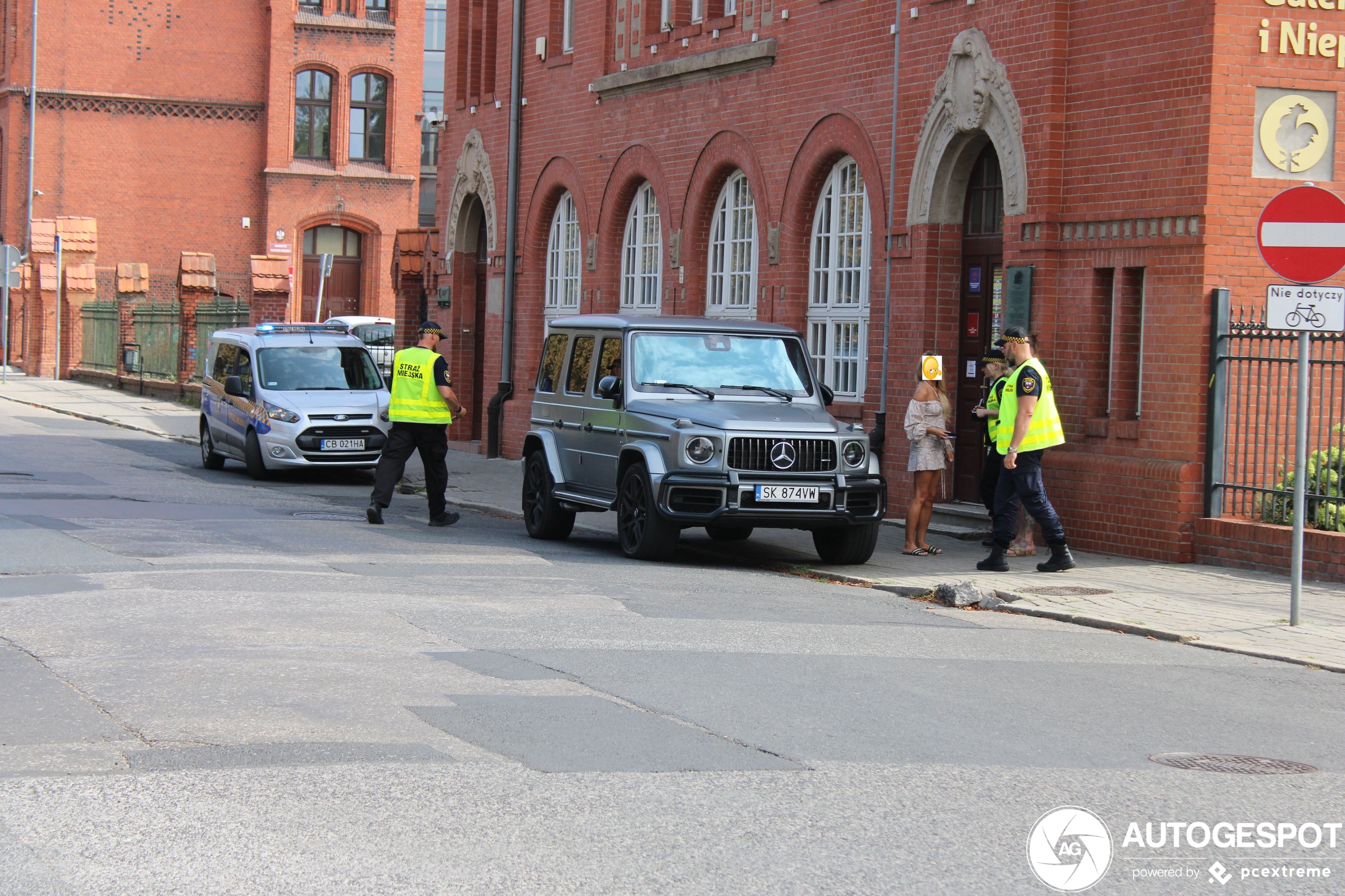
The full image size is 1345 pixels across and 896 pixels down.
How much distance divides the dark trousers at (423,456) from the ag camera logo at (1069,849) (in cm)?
1073

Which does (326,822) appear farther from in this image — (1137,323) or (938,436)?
(1137,323)

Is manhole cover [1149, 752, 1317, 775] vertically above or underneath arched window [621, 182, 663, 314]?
underneath

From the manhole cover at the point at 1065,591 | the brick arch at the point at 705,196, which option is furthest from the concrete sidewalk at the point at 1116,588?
the brick arch at the point at 705,196

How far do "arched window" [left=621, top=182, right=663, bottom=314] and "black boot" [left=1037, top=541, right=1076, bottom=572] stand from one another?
1056cm

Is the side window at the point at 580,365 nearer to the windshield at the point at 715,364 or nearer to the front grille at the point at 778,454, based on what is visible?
the windshield at the point at 715,364

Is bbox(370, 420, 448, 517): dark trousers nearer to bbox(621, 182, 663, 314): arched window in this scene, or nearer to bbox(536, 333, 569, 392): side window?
bbox(536, 333, 569, 392): side window

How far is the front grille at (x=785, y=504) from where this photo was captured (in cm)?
1273

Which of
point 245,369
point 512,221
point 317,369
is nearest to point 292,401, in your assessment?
point 317,369

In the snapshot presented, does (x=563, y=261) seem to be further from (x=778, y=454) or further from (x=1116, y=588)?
(x=1116, y=588)

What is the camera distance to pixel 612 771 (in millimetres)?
6355

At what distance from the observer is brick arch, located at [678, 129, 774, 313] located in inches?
808

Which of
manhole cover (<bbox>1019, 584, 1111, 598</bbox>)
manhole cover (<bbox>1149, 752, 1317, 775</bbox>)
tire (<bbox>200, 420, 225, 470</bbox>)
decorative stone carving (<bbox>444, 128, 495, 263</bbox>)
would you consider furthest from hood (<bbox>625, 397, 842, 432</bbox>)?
decorative stone carving (<bbox>444, 128, 495, 263</bbox>)

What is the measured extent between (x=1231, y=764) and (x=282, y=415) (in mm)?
15675

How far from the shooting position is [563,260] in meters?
26.0
